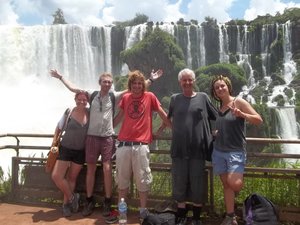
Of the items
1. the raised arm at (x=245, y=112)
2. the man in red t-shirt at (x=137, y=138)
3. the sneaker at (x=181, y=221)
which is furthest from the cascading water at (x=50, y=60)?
the raised arm at (x=245, y=112)

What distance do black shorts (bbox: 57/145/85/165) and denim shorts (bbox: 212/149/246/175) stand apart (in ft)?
5.67

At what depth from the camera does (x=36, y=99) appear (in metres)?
33.8

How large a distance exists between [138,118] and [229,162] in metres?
1.10

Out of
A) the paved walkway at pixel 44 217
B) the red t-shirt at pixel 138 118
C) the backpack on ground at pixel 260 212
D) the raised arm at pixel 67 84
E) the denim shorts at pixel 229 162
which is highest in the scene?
A: the raised arm at pixel 67 84

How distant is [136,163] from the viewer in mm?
4309

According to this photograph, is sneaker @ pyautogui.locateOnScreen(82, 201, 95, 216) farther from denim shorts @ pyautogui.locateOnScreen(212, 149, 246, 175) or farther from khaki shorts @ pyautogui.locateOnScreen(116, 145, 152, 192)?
denim shorts @ pyautogui.locateOnScreen(212, 149, 246, 175)

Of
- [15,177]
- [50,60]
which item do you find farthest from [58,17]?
[15,177]

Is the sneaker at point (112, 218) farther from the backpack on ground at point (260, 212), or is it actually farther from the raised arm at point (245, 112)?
the raised arm at point (245, 112)

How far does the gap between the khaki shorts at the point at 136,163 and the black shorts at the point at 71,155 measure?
2.22ft

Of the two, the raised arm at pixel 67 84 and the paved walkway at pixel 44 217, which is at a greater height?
the raised arm at pixel 67 84

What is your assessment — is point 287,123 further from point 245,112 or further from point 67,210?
point 245,112

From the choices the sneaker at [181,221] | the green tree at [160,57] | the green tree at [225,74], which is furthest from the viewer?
the green tree at [160,57]

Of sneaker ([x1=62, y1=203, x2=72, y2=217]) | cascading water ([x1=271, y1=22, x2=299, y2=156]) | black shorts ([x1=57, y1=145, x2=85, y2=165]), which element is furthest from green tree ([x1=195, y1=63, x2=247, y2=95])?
sneaker ([x1=62, y1=203, x2=72, y2=217])

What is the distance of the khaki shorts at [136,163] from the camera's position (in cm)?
429
